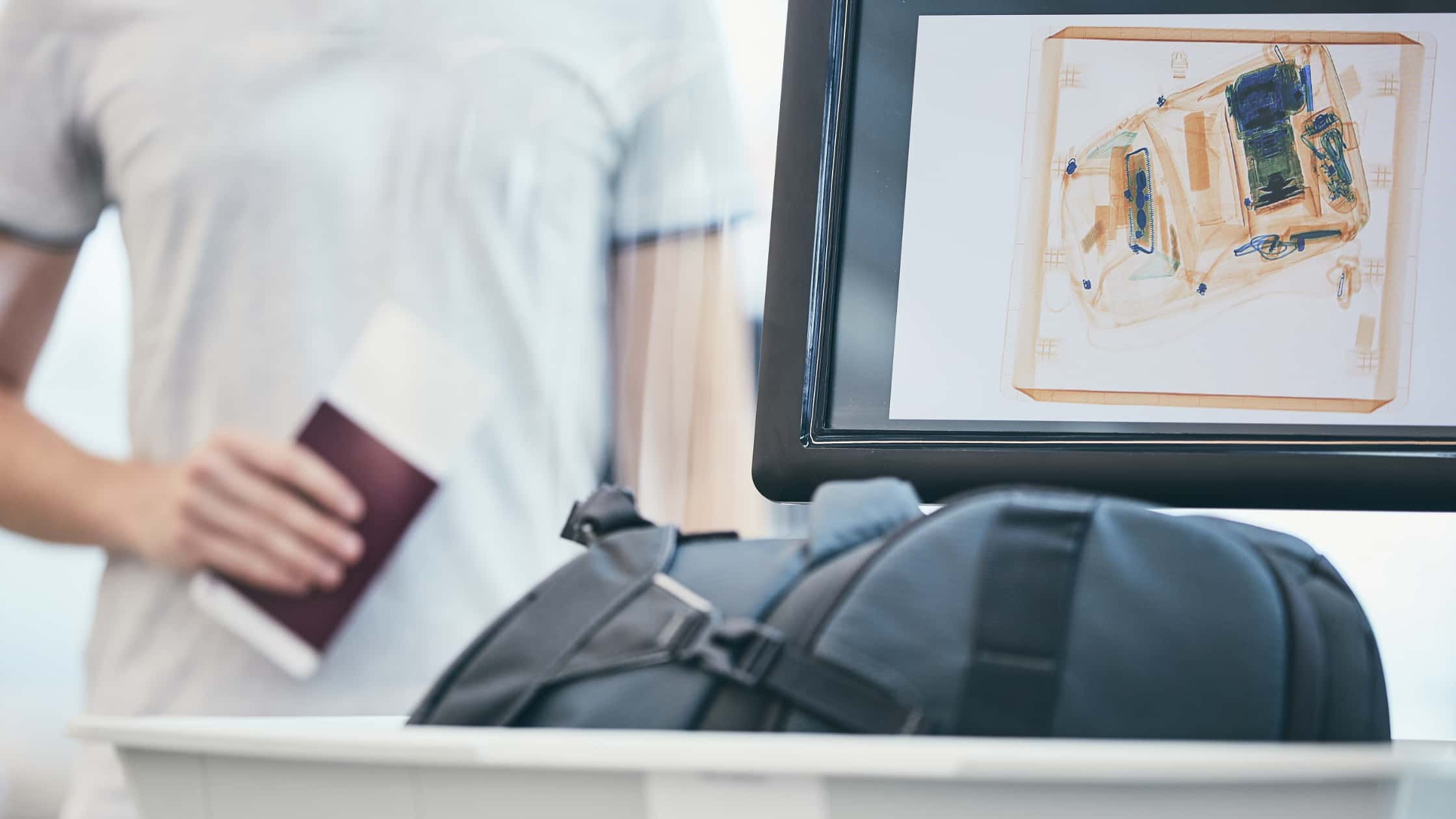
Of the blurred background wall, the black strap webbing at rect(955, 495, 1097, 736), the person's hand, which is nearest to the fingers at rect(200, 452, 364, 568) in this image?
the person's hand

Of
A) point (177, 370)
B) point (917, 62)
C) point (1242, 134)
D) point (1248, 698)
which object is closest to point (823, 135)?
point (917, 62)

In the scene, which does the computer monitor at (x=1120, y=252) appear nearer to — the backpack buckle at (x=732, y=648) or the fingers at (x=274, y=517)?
the backpack buckle at (x=732, y=648)

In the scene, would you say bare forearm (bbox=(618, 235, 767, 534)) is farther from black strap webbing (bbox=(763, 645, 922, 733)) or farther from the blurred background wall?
black strap webbing (bbox=(763, 645, 922, 733))

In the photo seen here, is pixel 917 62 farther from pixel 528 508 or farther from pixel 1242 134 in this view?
pixel 528 508

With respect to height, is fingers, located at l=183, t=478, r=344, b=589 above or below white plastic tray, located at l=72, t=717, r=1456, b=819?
below

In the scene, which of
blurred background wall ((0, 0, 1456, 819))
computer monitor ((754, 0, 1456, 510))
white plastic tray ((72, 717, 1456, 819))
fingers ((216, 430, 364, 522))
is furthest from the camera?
blurred background wall ((0, 0, 1456, 819))

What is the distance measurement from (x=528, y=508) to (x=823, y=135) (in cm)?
34

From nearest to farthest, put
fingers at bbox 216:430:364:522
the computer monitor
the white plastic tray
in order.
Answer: the white plastic tray, the computer monitor, fingers at bbox 216:430:364:522

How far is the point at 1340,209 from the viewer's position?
0.39 metres

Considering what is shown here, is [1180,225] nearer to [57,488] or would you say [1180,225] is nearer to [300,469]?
[300,469]

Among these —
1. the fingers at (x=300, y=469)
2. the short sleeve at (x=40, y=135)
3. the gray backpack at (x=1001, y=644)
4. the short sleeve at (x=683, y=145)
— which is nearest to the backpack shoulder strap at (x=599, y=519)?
the gray backpack at (x=1001, y=644)

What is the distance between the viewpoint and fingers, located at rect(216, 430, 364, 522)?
1.71ft

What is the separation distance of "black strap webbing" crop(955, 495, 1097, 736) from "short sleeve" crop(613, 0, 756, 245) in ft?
1.38

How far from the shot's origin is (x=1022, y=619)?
287 millimetres
